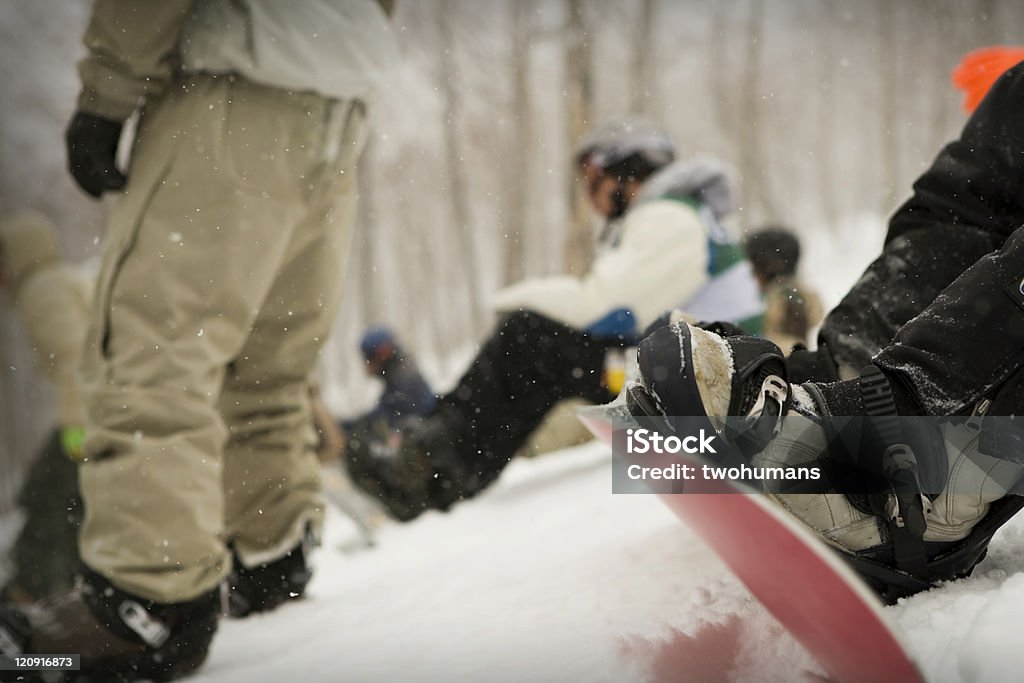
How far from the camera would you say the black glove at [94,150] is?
80 cm

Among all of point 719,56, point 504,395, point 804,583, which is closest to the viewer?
point 804,583

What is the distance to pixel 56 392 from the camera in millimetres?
2154

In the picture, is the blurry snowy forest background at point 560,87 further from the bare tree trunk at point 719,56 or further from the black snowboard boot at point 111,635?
the black snowboard boot at point 111,635

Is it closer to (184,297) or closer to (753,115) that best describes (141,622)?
(184,297)

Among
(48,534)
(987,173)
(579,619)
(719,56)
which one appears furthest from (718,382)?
(48,534)

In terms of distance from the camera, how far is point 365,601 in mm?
922

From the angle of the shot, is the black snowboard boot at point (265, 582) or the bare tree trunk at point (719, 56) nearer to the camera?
the black snowboard boot at point (265, 582)

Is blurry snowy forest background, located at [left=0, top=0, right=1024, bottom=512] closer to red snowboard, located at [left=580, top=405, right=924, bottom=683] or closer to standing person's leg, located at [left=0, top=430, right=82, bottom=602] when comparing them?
red snowboard, located at [left=580, top=405, right=924, bottom=683]

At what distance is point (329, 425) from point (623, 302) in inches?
58.7

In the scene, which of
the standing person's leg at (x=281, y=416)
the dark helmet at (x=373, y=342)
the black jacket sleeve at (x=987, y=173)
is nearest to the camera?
the black jacket sleeve at (x=987, y=173)

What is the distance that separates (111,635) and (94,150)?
0.54 m

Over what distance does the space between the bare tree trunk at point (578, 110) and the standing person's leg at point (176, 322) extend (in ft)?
3.74

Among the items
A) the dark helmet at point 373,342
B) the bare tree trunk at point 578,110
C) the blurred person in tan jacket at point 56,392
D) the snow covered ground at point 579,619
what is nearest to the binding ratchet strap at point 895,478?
the snow covered ground at point 579,619

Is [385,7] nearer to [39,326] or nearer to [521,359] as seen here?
[521,359]
